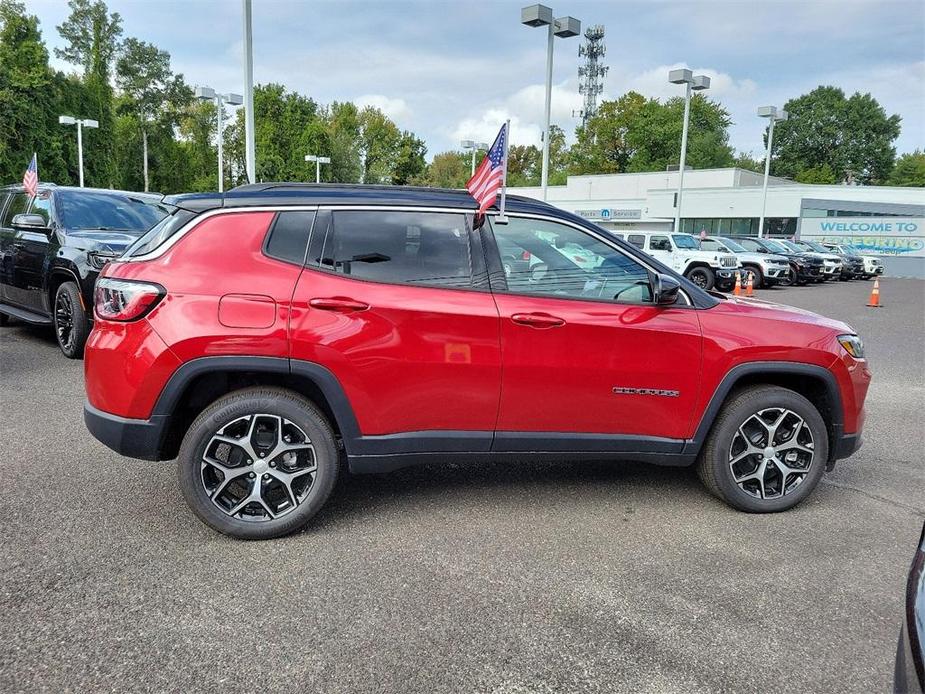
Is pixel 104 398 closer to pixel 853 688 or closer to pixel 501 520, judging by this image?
pixel 501 520

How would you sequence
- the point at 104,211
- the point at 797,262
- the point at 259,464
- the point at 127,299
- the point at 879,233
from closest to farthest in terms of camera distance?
the point at 127,299
the point at 259,464
the point at 104,211
the point at 797,262
the point at 879,233

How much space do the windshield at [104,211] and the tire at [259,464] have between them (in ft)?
17.5

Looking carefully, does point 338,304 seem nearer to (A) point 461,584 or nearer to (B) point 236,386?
(B) point 236,386

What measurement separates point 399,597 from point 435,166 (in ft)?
273

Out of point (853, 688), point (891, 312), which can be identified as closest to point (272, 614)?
point (853, 688)

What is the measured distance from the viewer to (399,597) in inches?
122

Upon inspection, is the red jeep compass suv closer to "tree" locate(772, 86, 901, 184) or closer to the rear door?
the rear door

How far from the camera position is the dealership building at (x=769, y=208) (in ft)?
129

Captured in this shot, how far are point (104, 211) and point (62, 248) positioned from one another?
108 centimetres

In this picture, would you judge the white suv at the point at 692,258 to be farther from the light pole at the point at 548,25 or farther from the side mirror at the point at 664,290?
the side mirror at the point at 664,290

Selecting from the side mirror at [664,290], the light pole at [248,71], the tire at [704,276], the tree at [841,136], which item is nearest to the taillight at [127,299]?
the side mirror at [664,290]

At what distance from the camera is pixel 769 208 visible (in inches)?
1973

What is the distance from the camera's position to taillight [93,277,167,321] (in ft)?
11.3

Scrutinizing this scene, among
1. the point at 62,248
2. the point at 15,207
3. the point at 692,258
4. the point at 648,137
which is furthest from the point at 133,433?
the point at 648,137
